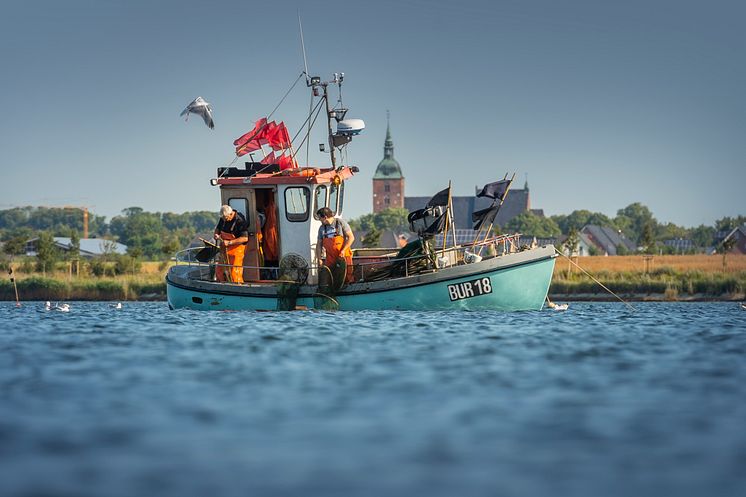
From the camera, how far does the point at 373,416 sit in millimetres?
6688

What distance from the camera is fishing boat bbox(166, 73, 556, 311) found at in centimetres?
1728

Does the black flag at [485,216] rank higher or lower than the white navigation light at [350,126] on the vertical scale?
lower

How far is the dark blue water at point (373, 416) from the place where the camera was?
198 inches

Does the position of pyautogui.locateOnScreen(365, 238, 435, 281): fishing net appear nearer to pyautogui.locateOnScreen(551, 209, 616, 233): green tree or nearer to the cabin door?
the cabin door

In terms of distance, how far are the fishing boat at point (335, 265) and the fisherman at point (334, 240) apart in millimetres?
208

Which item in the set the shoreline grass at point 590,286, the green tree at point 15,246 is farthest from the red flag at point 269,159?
the green tree at point 15,246

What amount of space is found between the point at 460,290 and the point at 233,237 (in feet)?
16.1

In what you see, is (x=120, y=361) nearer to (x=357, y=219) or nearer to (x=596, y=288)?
(x=596, y=288)

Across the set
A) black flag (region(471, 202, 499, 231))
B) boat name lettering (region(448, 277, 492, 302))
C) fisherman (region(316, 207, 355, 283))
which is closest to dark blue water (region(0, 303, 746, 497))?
boat name lettering (region(448, 277, 492, 302))

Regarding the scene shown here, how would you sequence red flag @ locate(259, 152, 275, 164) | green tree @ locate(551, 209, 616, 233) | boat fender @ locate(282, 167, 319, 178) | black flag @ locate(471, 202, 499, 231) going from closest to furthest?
black flag @ locate(471, 202, 499, 231) → boat fender @ locate(282, 167, 319, 178) → red flag @ locate(259, 152, 275, 164) → green tree @ locate(551, 209, 616, 233)

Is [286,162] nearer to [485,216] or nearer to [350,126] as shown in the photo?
[350,126]

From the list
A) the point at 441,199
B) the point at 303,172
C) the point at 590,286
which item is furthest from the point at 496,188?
the point at 590,286

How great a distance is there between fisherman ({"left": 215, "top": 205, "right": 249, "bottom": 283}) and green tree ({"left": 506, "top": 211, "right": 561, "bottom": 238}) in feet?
398

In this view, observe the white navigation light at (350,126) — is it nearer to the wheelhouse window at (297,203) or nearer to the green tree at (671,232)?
the wheelhouse window at (297,203)
